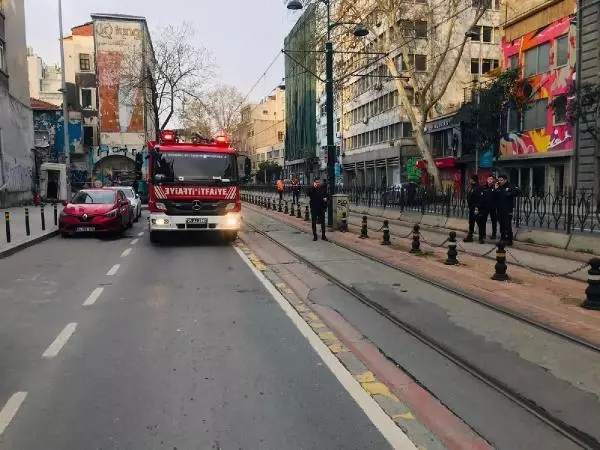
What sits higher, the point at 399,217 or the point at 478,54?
the point at 478,54

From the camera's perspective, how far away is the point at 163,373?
4.94 meters

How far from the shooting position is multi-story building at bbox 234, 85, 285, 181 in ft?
338

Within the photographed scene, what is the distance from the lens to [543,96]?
2891 centimetres

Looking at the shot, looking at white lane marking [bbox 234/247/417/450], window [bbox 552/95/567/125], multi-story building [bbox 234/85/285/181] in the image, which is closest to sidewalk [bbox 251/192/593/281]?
white lane marking [bbox 234/247/417/450]

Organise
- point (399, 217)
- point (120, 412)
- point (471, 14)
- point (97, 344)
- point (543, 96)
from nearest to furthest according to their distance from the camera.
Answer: point (120, 412) → point (97, 344) → point (399, 217) → point (543, 96) → point (471, 14)

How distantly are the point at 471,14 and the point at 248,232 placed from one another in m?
35.3

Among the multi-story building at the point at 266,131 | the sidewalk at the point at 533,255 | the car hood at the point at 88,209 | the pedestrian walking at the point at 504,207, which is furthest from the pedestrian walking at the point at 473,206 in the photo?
the multi-story building at the point at 266,131

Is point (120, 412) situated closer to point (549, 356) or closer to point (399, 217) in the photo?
point (549, 356)

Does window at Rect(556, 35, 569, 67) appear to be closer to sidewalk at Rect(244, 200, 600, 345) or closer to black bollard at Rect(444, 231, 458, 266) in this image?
sidewalk at Rect(244, 200, 600, 345)

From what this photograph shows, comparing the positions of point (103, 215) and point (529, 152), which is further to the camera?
point (529, 152)

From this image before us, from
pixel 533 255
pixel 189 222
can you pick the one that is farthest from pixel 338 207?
pixel 533 255

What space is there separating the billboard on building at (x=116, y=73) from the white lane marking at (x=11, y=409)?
53.5 m

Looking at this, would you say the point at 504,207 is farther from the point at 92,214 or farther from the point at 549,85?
the point at 549,85

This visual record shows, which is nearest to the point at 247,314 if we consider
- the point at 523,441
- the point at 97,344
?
the point at 97,344
